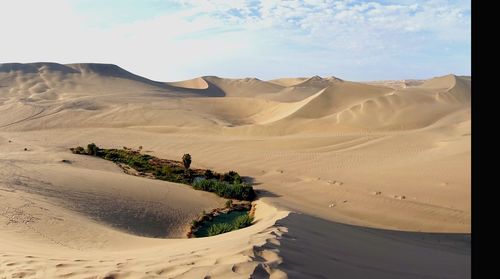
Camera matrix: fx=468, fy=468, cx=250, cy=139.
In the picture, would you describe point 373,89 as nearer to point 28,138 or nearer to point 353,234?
point 28,138

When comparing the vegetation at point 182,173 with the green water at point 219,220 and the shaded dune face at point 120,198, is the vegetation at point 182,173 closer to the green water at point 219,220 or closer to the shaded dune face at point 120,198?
the shaded dune face at point 120,198

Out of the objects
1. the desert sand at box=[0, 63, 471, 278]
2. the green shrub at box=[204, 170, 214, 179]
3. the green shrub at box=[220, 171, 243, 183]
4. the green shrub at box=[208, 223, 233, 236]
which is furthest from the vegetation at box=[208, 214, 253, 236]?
the green shrub at box=[204, 170, 214, 179]

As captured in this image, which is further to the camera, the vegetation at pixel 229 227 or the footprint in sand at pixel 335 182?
the footprint in sand at pixel 335 182

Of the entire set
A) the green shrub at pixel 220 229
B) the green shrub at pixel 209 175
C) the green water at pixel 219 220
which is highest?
the green shrub at pixel 209 175

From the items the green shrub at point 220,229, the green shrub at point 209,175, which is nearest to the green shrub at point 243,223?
the green shrub at point 220,229

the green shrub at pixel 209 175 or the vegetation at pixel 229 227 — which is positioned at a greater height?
the green shrub at pixel 209 175

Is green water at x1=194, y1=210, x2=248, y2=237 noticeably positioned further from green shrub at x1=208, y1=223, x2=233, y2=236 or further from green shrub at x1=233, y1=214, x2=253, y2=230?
green shrub at x1=233, y1=214, x2=253, y2=230
